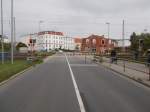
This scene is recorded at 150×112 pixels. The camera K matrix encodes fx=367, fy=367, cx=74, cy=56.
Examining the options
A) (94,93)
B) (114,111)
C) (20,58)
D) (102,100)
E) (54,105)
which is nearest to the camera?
(114,111)

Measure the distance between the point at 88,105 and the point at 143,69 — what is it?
39.7ft

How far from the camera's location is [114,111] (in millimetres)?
10039

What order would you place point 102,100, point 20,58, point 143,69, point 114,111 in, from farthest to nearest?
point 20,58
point 143,69
point 102,100
point 114,111

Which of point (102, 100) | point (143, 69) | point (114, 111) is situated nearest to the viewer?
point (114, 111)

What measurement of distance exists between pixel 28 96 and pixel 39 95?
1.47 feet

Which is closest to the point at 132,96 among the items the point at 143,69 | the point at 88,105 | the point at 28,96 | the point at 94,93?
the point at 94,93

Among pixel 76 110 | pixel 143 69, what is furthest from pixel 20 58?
pixel 76 110

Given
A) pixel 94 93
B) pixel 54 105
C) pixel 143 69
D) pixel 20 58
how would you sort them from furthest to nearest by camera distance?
pixel 20 58, pixel 143 69, pixel 94 93, pixel 54 105

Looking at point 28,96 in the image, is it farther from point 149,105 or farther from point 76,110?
point 149,105

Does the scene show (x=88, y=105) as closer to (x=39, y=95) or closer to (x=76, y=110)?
(x=76, y=110)

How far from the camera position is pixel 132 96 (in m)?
13.6

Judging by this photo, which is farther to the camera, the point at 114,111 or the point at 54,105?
the point at 54,105

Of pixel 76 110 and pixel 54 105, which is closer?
pixel 76 110

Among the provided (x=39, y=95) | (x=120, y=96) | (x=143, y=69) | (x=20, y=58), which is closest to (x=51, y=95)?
(x=39, y=95)
